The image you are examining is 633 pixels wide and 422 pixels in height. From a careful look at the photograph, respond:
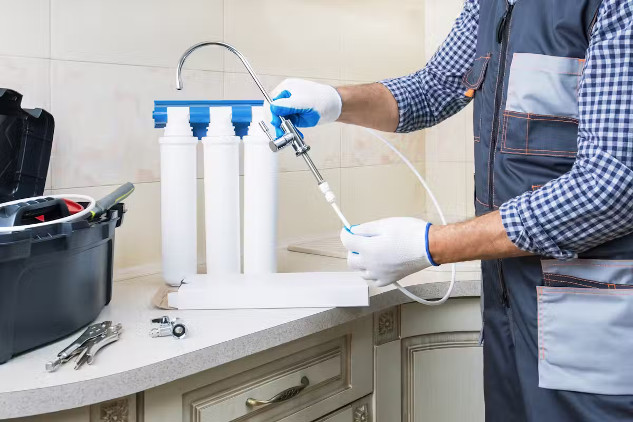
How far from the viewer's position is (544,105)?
1.05m

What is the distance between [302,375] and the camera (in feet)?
4.12

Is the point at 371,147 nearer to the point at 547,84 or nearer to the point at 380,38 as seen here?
the point at 380,38

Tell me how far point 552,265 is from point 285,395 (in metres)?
0.52

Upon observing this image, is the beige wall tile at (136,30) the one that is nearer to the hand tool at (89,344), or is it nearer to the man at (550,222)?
the man at (550,222)

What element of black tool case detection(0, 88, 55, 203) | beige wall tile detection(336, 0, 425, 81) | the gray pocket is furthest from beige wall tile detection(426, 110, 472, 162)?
black tool case detection(0, 88, 55, 203)

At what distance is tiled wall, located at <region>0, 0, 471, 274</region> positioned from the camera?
139 centimetres

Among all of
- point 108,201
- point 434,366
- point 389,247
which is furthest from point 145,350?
point 434,366

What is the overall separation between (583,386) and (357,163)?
4.07 ft

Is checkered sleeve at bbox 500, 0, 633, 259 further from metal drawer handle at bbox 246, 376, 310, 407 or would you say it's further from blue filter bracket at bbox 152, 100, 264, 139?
blue filter bracket at bbox 152, 100, 264, 139

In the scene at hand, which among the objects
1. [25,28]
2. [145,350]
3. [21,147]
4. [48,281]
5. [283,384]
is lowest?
[283,384]

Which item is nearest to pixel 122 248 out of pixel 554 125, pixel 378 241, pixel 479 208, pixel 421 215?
pixel 378 241

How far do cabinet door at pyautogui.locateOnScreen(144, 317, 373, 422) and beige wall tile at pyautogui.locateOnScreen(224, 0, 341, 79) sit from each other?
0.80 m

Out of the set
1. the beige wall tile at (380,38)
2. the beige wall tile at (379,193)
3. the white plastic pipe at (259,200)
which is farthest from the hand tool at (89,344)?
the beige wall tile at (380,38)

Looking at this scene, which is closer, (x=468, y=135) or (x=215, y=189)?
(x=215, y=189)
